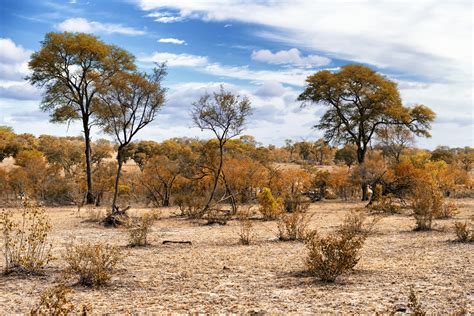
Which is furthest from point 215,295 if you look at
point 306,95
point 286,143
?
point 286,143

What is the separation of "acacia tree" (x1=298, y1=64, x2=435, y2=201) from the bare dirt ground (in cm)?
1891

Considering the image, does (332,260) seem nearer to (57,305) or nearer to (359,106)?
(57,305)

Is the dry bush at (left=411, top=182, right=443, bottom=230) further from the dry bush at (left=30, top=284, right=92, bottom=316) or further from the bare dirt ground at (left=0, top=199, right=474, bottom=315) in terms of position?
the dry bush at (left=30, top=284, right=92, bottom=316)

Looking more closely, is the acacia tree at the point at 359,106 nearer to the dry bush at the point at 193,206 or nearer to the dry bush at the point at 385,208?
the dry bush at the point at 385,208

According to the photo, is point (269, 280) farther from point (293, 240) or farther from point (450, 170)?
point (450, 170)

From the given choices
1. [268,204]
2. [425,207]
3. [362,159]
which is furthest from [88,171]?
[425,207]

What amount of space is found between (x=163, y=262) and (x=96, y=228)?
7.63 meters

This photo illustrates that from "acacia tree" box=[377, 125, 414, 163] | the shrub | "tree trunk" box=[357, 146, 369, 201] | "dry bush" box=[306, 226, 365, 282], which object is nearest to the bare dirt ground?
"dry bush" box=[306, 226, 365, 282]

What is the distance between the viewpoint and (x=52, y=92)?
27375mm

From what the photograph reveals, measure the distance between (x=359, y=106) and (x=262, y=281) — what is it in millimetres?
25452

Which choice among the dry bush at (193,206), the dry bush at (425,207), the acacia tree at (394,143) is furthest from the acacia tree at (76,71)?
the acacia tree at (394,143)

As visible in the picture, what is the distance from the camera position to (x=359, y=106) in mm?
31609

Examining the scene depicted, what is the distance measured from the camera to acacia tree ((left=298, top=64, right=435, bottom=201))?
30922mm

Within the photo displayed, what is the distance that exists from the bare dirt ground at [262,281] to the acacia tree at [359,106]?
1891cm
